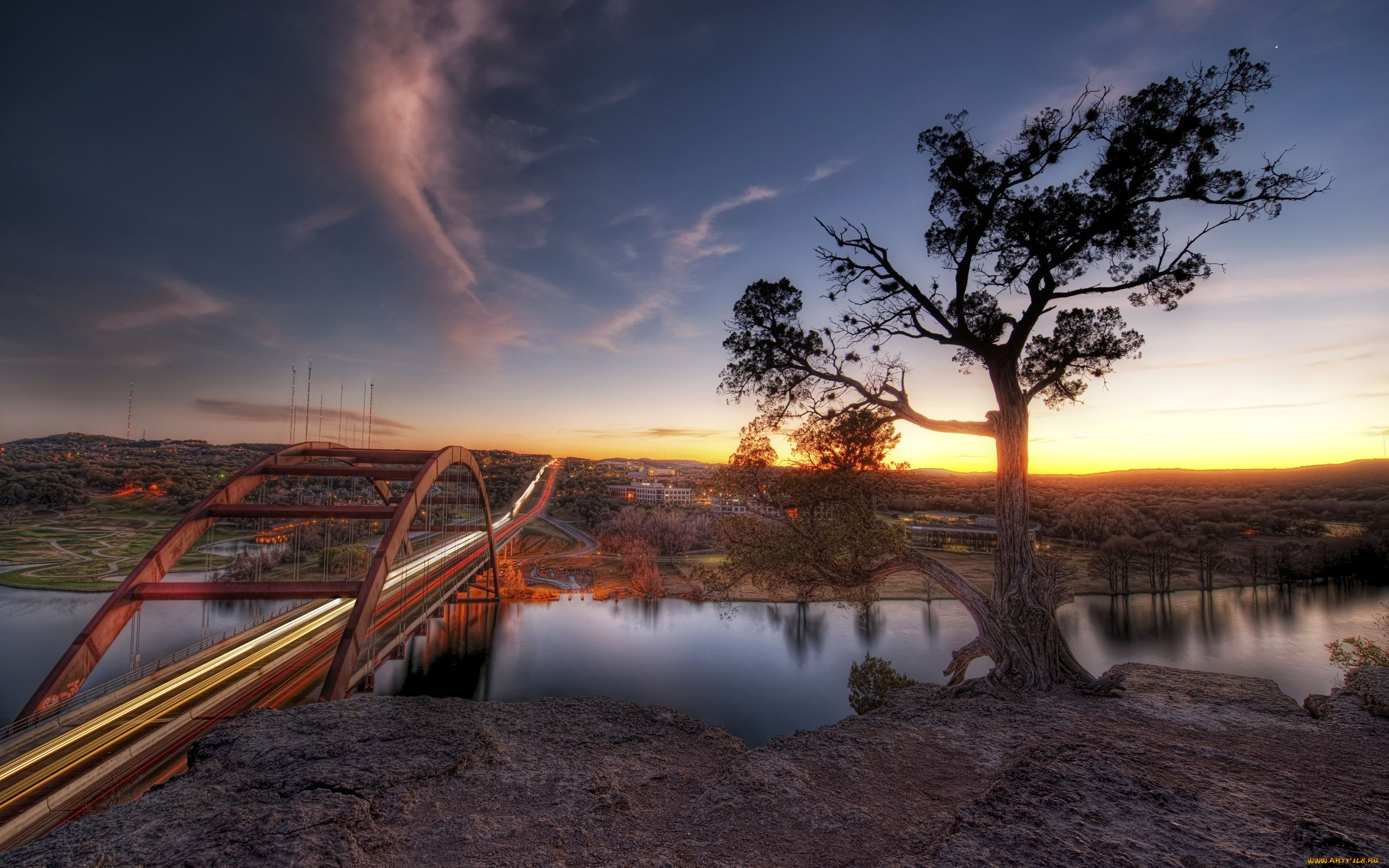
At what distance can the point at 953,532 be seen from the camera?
150ft

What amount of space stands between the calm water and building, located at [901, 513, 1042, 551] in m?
8.33

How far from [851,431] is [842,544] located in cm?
239

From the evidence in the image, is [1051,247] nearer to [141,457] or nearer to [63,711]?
[63,711]

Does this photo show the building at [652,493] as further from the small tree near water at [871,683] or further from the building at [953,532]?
the small tree near water at [871,683]

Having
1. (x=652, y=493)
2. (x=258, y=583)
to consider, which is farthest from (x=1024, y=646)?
(x=652, y=493)

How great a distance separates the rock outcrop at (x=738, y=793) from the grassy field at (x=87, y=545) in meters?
44.8

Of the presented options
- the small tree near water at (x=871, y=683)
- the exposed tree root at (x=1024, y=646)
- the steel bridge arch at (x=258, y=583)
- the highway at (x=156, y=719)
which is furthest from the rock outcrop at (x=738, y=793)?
the steel bridge arch at (x=258, y=583)

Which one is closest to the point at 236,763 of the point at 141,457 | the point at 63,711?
the point at 63,711

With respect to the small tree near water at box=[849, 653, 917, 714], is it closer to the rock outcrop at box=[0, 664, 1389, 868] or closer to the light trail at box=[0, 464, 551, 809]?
the rock outcrop at box=[0, 664, 1389, 868]

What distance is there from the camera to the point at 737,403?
38.1 feet

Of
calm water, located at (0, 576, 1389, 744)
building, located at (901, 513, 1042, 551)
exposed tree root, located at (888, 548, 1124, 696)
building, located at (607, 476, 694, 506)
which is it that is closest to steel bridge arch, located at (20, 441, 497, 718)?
calm water, located at (0, 576, 1389, 744)

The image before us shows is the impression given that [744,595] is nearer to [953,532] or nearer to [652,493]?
[953,532]

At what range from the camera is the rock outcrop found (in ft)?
10.0

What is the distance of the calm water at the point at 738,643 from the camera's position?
22.8 meters
